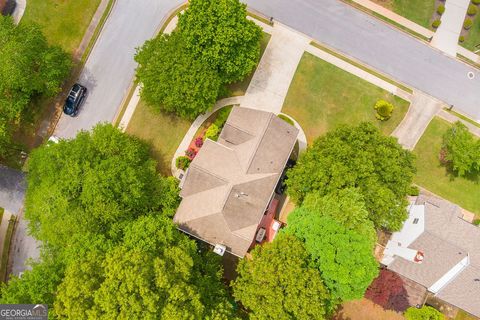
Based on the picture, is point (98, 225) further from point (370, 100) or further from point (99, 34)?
point (370, 100)

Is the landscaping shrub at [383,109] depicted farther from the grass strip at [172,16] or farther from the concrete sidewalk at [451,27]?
the grass strip at [172,16]

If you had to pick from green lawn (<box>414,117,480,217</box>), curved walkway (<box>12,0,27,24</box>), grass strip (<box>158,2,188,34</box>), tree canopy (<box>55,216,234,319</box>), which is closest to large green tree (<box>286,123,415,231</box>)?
green lawn (<box>414,117,480,217</box>)

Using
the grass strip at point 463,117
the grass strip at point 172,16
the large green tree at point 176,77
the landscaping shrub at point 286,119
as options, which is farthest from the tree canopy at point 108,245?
the grass strip at point 463,117

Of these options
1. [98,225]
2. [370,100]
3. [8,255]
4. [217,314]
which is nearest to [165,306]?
[217,314]

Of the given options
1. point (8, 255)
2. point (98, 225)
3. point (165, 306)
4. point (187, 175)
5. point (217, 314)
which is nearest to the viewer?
point (165, 306)

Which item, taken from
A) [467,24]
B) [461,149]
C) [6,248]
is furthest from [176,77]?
[467,24]

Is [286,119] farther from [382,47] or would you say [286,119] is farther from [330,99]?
[382,47]

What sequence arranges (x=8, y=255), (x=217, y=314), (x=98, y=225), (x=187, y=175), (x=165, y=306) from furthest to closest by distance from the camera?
(x=8, y=255)
(x=187, y=175)
(x=98, y=225)
(x=217, y=314)
(x=165, y=306)
